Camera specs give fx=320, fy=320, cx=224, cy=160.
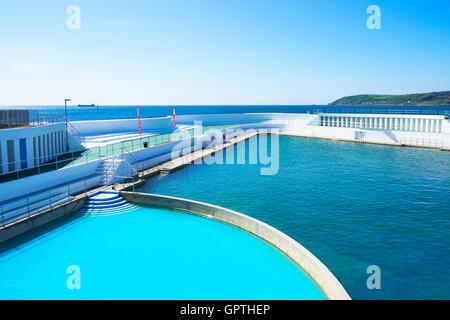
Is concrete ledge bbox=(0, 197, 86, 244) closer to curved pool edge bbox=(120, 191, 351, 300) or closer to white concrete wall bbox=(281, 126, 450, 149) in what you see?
curved pool edge bbox=(120, 191, 351, 300)

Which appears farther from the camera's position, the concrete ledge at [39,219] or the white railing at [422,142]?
the white railing at [422,142]

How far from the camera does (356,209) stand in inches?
726

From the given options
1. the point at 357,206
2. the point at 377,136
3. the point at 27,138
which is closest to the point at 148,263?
the point at 357,206

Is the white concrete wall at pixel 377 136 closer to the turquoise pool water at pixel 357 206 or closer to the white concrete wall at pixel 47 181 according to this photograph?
the turquoise pool water at pixel 357 206

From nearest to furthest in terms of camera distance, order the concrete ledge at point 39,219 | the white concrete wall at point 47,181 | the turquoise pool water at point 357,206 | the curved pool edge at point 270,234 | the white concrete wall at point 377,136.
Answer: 1. the curved pool edge at point 270,234
2. the turquoise pool water at point 357,206
3. the concrete ledge at point 39,219
4. the white concrete wall at point 47,181
5. the white concrete wall at point 377,136

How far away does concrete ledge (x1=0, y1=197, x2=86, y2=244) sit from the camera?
14133mm

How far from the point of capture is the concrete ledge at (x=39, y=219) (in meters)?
14.1

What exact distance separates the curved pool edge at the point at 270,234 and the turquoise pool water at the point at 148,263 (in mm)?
324

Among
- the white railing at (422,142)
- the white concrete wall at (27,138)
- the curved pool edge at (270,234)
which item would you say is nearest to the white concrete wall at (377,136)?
the white railing at (422,142)

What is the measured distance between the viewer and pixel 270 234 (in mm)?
13852

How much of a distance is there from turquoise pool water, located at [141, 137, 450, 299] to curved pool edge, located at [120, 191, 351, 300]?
112cm

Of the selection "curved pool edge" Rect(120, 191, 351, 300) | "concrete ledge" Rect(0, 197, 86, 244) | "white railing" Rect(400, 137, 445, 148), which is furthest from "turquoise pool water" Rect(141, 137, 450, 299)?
"concrete ledge" Rect(0, 197, 86, 244)
